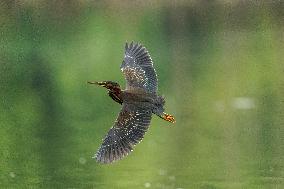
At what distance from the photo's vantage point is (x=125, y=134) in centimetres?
1130

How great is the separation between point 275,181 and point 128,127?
2225mm

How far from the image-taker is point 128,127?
11.3m

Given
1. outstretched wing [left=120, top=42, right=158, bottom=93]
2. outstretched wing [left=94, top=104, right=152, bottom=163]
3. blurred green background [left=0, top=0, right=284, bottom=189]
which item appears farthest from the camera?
blurred green background [left=0, top=0, right=284, bottom=189]

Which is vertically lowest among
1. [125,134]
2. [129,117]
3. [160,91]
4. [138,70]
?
[125,134]

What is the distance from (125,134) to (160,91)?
895cm

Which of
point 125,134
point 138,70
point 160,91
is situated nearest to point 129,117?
point 125,134

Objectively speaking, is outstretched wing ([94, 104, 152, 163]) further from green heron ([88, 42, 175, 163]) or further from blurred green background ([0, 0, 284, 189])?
blurred green background ([0, 0, 284, 189])

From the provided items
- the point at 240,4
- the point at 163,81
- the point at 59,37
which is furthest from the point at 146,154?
Answer: the point at 240,4

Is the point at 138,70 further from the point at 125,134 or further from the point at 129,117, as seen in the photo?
the point at 125,134

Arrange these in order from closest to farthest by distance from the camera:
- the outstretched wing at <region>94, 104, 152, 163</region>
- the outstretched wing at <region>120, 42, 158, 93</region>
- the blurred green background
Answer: the outstretched wing at <region>94, 104, 152, 163</region> → the outstretched wing at <region>120, 42, 158, 93</region> → the blurred green background

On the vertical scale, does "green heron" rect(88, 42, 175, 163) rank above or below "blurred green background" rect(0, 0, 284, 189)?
below

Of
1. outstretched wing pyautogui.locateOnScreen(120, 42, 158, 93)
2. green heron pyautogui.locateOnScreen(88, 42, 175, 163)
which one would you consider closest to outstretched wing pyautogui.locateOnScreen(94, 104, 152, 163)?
green heron pyautogui.locateOnScreen(88, 42, 175, 163)

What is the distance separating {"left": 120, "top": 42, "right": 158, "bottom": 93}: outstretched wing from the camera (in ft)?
39.2

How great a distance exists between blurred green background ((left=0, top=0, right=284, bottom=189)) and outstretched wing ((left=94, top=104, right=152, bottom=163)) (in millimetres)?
1357
